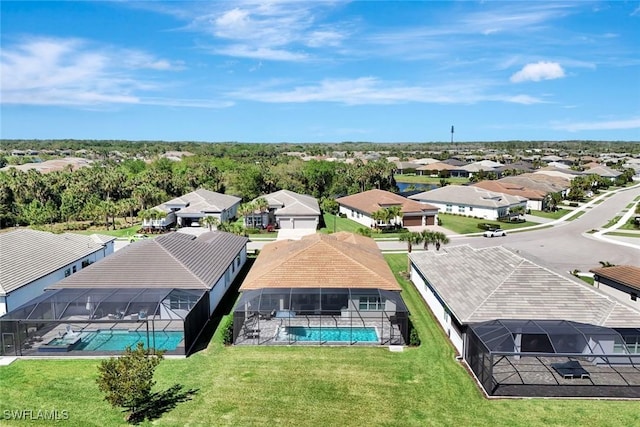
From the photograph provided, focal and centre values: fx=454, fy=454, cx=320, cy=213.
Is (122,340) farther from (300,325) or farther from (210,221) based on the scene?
(210,221)

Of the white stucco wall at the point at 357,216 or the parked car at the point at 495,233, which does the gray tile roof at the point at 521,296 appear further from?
the white stucco wall at the point at 357,216

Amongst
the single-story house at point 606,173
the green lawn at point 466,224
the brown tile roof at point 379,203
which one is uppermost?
the single-story house at point 606,173

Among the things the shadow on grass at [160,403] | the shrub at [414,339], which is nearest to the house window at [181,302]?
the shadow on grass at [160,403]

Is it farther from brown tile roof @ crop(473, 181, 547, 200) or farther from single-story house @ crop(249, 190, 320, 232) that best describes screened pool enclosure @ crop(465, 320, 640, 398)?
brown tile roof @ crop(473, 181, 547, 200)

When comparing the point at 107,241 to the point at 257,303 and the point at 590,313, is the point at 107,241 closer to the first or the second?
the point at 257,303

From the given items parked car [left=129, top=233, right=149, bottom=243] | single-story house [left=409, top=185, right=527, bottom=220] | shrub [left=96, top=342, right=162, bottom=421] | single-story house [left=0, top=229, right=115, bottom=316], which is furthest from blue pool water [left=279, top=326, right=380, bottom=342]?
single-story house [left=409, top=185, right=527, bottom=220]

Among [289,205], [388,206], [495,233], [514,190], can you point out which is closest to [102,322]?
[289,205]

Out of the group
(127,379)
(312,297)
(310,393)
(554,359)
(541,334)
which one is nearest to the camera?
(127,379)

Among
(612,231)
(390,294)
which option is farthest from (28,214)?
(612,231)
